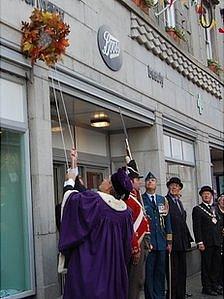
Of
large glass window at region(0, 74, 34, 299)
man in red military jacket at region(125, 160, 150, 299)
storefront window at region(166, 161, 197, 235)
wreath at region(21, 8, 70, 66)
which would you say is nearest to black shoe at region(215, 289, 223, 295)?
storefront window at region(166, 161, 197, 235)

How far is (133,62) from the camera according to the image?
32.4 ft

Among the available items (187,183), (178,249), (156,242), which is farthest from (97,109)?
(187,183)

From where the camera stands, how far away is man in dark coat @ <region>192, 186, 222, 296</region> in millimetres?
9836

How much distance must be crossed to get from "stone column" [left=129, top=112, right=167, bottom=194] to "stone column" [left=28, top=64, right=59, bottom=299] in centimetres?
440

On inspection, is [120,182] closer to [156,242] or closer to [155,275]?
[156,242]

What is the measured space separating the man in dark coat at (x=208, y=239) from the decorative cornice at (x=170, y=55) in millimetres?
2896

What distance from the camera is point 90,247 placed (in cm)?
539

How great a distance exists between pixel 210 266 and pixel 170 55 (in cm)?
439

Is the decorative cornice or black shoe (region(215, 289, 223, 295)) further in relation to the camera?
the decorative cornice

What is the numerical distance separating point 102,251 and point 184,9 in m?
9.48

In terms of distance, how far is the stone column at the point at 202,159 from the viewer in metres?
13.9

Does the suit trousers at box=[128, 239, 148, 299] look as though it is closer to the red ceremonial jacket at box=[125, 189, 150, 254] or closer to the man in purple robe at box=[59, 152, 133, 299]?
the red ceremonial jacket at box=[125, 189, 150, 254]

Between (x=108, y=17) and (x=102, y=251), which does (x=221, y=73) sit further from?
(x=102, y=251)

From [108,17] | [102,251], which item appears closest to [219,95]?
[108,17]
